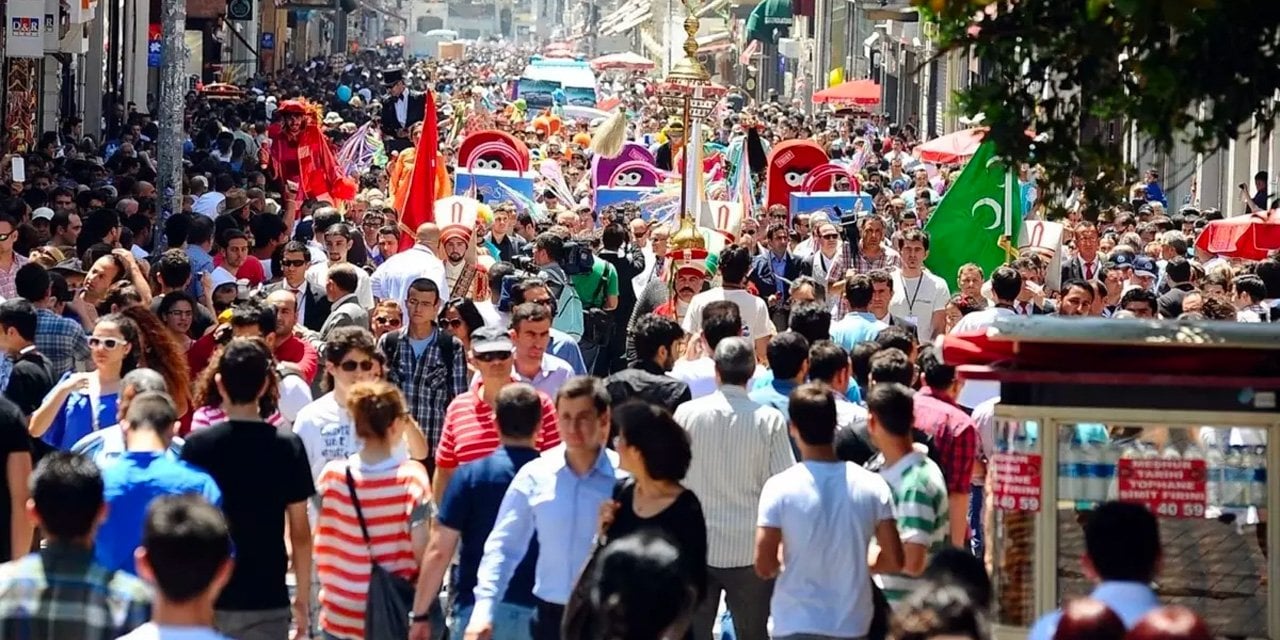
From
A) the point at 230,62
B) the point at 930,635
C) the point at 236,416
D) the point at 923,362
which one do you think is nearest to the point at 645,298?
the point at 923,362

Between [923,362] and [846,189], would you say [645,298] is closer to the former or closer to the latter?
[923,362]

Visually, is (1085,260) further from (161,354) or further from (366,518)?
(366,518)

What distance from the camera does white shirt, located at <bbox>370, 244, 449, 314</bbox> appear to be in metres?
13.3

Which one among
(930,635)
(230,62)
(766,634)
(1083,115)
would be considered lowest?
(766,634)

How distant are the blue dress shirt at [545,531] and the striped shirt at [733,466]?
1.12m

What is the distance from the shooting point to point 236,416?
25.6ft

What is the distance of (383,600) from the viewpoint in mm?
7598

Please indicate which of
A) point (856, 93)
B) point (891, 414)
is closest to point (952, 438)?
point (891, 414)

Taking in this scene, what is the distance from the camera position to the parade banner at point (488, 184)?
70.9 feet

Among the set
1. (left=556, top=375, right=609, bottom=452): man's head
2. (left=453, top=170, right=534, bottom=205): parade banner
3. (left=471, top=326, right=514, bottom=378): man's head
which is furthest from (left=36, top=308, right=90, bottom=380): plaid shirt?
(left=453, top=170, right=534, bottom=205): parade banner

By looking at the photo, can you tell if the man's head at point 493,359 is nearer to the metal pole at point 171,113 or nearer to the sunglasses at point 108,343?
the sunglasses at point 108,343

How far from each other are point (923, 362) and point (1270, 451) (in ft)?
9.90

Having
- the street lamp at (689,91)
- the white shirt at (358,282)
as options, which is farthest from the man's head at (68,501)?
the street lamp at (689,91)

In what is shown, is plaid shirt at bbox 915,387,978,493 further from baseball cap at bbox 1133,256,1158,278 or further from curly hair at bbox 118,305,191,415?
baseball cap at bbox 1133,256,1158,278
